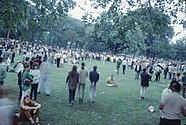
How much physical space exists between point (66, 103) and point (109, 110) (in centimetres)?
201

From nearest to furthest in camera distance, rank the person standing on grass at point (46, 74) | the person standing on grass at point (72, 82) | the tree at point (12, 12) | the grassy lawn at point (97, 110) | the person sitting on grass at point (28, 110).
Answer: the person sitting on grass at point (28, 110) < the tree at point (12, 12) < the grassy lawn at point (97, 110) < the person standing on grass at point (72, 82) < the person standing on grass at point (46, 74)

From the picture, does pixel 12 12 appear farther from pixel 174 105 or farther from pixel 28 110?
pixel 174 105

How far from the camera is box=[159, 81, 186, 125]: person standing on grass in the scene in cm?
622

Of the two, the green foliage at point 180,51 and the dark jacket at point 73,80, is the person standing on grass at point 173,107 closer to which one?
the dark jacket at point 73,80

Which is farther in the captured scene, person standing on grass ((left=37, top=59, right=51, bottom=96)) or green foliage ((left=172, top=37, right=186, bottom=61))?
green foliage ((left=172, top=37, right=186, bottom=61))

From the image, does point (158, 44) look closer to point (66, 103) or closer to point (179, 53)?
point (179, 53)

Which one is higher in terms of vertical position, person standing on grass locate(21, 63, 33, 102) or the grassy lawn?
person standing on grass locate(21, 63, 33, 102)

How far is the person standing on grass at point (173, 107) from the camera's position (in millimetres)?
6219

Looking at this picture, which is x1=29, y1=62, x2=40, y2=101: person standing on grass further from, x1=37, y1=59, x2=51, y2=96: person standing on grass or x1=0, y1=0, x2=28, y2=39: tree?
x1=0, y1=0, x2=28, y2=39: tree

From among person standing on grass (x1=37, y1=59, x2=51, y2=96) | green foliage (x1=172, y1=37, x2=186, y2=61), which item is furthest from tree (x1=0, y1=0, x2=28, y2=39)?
green foliage (x1=172, y1=37, x2=186, y2=61)

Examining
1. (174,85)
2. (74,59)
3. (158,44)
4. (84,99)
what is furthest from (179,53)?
(174,85)

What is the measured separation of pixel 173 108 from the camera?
6.24 meters

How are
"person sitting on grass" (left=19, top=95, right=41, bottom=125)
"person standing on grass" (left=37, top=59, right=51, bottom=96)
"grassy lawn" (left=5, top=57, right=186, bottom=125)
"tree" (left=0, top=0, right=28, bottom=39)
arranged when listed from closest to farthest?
"person sitting on grass" (left=19, top=95, right=41, bottom=125), "tree" (left=0, top=0, right=28, bottom=39), "grassy lawn" (left=5, top=57, right=186, bottom=125), "person standing on grass" (left=37, top=59, right=51, bottom=96)

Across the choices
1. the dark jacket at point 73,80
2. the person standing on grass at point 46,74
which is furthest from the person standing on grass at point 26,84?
the person standing on grass at point 46,74
